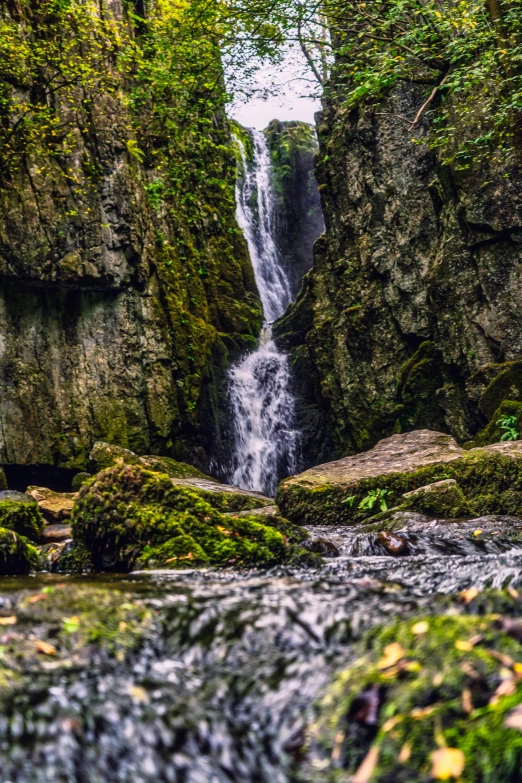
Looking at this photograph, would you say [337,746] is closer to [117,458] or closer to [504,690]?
[504,690]

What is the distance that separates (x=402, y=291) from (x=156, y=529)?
11146 millimetres

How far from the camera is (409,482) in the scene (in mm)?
9445

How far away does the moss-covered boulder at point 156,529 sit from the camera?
5.57m

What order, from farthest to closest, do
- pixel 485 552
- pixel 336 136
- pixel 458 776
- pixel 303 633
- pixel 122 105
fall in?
pixel 336 136
pixel 122 105
pixel 485 552
pixel 303 633
pixel 458 776

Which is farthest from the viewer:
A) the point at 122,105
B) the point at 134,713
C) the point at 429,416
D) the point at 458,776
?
the point at 122,105

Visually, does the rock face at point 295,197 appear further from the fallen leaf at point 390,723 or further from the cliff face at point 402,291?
the fallen leaf at point 390,723

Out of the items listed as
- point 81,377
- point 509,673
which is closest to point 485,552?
point 509,673

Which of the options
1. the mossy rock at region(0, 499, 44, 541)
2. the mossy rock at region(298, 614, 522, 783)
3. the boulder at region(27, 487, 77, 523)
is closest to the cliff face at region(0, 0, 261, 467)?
the boulder at region(27, 487, 77, 523)

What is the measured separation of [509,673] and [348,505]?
24.6ft

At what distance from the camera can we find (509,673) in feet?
7.16

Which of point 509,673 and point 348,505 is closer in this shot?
point 509,673

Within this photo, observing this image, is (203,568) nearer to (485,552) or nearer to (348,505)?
(485,552)

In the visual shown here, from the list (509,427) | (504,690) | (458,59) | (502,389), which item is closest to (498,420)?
(509,427)

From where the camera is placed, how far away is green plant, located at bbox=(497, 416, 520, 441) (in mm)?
10141
